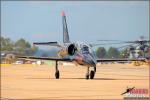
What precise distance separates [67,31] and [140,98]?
30704 mm

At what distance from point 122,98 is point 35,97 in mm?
3863

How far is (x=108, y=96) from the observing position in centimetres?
2488

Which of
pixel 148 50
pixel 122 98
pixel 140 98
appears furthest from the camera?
pixel 148 50

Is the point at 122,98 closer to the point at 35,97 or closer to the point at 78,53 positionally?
the point at 35,97

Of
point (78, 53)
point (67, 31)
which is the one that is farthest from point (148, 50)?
point (78, 53)

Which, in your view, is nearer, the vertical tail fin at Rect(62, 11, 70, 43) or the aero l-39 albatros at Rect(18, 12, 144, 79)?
the aero l-39 albatros at Rect(18, 12, 144, 79)

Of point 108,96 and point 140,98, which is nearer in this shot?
point 140,98

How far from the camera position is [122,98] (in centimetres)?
2362

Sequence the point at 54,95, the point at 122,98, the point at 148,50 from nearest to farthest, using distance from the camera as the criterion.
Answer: the point at 122,98 → the point at 54,95 → the point at 148,50

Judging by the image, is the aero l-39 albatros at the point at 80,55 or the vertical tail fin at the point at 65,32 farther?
the vertical tail fin at the point at 65,32

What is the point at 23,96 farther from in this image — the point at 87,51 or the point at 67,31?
the point at 67,31

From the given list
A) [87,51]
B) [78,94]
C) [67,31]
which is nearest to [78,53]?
[87,51]

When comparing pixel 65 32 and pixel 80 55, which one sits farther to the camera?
pixel 65 32

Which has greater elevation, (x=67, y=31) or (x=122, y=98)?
(x=67, y=31)
